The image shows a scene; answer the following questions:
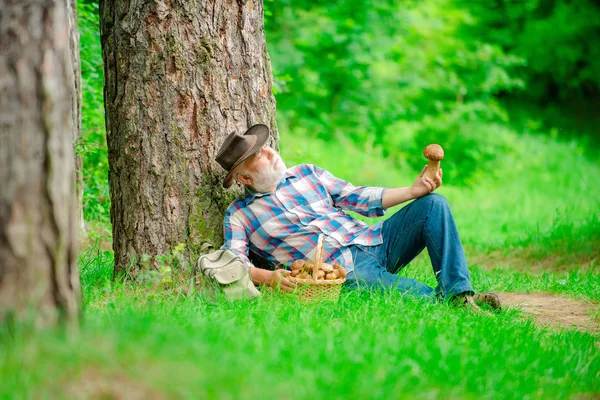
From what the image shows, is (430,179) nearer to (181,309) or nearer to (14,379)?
(181,309)

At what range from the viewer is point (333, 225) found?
4.65 metres

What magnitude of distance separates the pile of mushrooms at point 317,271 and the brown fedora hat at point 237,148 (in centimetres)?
72

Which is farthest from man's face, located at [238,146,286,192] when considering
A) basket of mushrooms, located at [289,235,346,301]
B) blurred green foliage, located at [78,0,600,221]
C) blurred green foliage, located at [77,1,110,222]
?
blurred green foliage, located at [78,0,600,221]

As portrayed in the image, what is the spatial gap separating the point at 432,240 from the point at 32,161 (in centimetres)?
259

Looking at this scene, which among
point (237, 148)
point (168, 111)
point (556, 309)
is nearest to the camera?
point (237, 148)

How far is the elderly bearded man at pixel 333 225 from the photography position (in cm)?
431

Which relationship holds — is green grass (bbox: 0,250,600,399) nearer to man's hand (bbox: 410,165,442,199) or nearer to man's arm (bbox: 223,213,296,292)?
man's arm (bbox: 223,213,296,292)

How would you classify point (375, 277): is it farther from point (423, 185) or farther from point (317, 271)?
point (423, 185)

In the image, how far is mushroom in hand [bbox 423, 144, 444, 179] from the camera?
4309 mm

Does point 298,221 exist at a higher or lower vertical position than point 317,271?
higher

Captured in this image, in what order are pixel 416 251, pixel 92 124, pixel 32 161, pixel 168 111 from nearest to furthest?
pixel 32 161 → pixel 168 111 → pixel 416 251 → pixel 92 124

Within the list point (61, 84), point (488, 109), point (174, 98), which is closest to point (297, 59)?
point (488, 109)

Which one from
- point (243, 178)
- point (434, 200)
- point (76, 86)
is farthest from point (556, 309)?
point (76, 86)

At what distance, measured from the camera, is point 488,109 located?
514 inches
